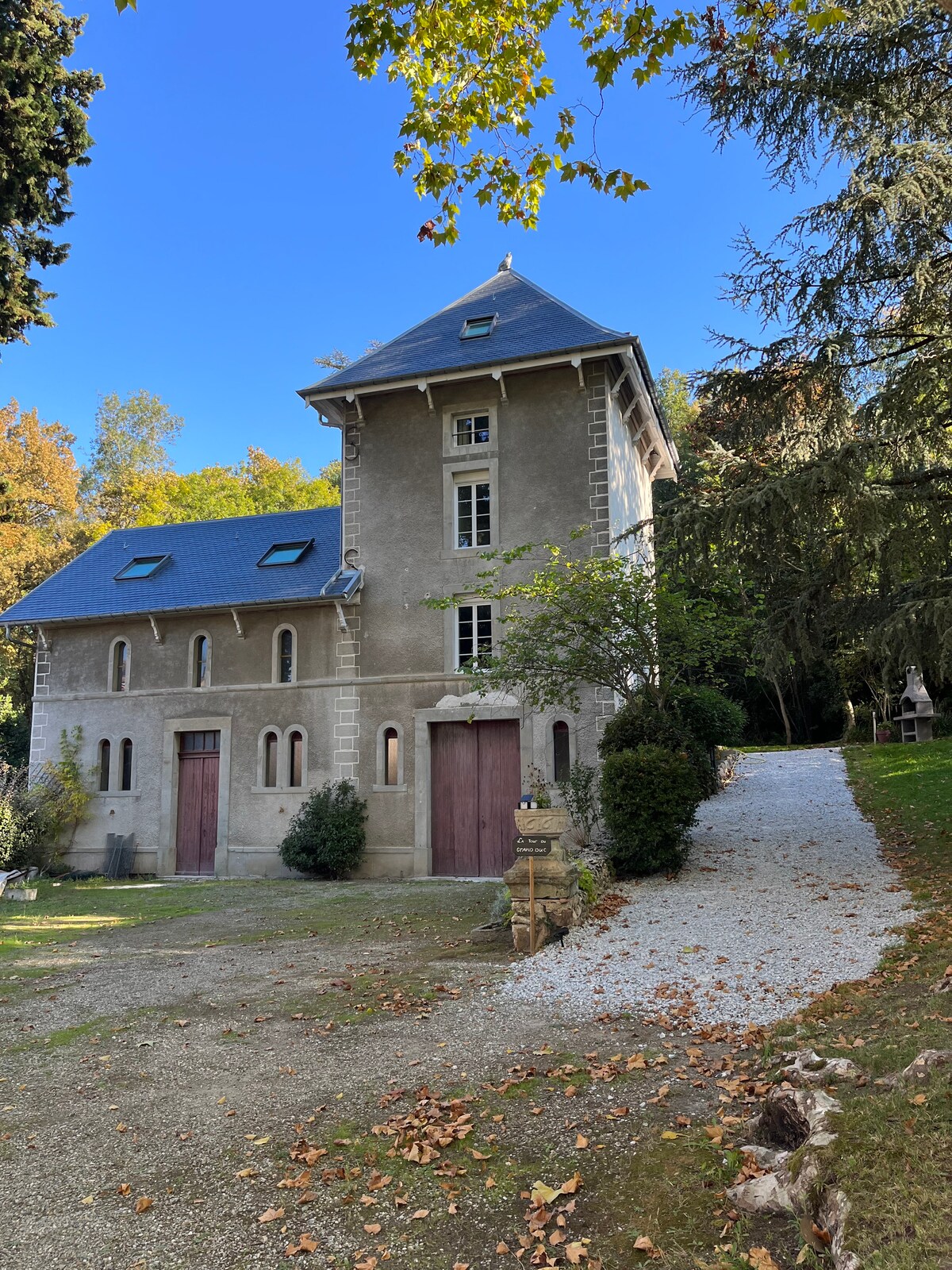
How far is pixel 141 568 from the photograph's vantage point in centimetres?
1852

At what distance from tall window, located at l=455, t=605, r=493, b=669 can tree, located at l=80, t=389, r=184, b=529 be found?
22.7 metres

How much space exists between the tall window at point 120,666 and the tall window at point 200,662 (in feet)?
4.89

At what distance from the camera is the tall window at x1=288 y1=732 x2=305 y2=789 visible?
1527cm

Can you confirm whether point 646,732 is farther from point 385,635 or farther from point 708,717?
point 385,635

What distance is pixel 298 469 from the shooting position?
3725cm

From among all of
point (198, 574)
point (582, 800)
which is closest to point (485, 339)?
point (198, 574)

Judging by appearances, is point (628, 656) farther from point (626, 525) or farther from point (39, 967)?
point (39, 967)

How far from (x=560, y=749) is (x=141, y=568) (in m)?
10.3

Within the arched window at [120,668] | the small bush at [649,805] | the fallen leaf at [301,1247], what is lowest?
the fallen leaf at [301,1247]

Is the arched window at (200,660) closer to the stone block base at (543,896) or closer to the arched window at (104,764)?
the arched window at (104,764)

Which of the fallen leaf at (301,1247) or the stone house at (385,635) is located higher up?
the stone house at (385,635)

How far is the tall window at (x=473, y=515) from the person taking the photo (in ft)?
48.3

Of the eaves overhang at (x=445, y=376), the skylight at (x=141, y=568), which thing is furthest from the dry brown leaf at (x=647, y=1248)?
the skylight at (x=141, y=568)

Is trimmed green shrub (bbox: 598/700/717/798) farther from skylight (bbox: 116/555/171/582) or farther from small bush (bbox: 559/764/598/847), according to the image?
skylight (bbox: 116/555/171/582)
